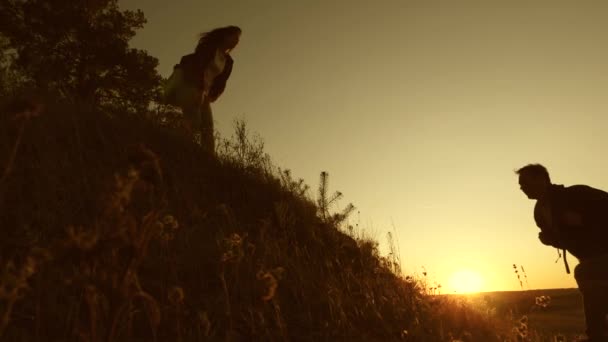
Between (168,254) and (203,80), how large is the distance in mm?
3869

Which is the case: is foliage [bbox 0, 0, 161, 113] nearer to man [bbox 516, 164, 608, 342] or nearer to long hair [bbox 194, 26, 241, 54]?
long hair [bbox 194, 26, 241, 54]

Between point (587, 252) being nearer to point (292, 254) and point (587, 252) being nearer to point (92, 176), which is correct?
point (292, 254)

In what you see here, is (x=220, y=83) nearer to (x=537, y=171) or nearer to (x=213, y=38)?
(x=213, y=38)

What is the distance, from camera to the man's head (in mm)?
4684

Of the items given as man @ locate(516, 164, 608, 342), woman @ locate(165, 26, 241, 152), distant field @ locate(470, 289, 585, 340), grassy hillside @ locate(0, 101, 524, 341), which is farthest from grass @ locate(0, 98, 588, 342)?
man @ locate(516, 164, 608, 342)

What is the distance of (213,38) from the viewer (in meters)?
6.95

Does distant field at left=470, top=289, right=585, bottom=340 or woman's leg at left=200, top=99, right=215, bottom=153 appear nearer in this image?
distant field at left=470, top=289, right=585, bottom=340

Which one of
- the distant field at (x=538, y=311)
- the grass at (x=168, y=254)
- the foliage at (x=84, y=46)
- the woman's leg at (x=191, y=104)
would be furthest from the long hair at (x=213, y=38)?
the foliage at (x=84, y=46)

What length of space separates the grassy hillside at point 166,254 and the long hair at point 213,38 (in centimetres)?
149

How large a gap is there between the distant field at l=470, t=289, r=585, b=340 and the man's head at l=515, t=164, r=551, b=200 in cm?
102

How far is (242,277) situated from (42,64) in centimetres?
1089

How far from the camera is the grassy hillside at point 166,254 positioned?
1078 mm

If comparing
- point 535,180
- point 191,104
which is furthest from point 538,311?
point 191,104

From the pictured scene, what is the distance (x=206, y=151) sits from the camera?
19.4ft
